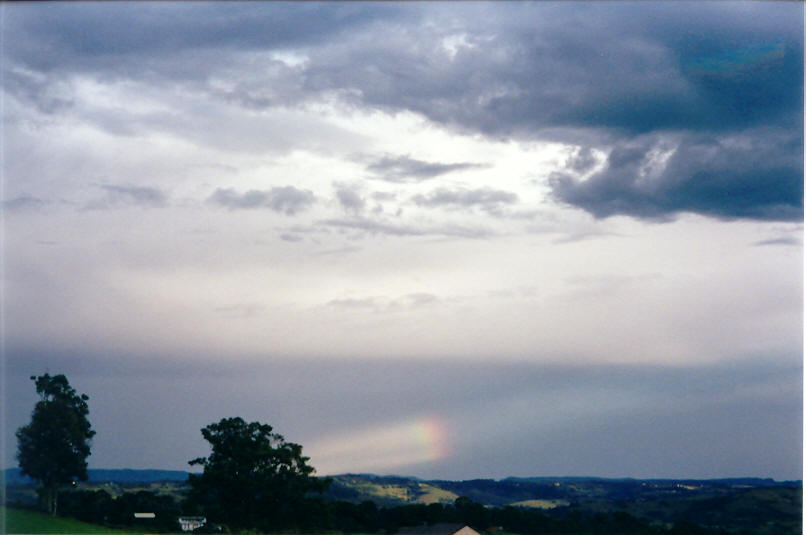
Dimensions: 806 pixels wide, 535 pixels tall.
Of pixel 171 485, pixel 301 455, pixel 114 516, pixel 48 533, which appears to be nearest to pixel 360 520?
pixel 301 455

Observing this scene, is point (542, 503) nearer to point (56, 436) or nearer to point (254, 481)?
point (254, 481)

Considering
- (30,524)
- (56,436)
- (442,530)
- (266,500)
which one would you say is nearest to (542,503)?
(442,530)

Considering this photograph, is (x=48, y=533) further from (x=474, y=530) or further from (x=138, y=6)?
(x=474, y=530)

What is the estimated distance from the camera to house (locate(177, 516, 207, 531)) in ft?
34.2

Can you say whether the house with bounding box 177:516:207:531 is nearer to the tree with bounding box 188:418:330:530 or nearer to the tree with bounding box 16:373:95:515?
the tree with bounding box 188:418:330:530

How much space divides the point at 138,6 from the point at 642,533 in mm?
8296

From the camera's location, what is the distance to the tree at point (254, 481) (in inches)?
480

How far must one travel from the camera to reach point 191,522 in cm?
1081

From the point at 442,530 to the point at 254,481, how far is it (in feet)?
10.0

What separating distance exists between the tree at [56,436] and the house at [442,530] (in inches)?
205

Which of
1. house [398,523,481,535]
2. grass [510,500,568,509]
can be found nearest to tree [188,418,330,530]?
house [398,523,481,535]

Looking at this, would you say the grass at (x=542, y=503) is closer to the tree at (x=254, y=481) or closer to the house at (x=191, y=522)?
the tree at (x=254, y=481)

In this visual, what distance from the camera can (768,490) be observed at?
13828mm

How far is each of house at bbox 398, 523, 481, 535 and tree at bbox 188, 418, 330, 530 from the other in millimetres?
1579
